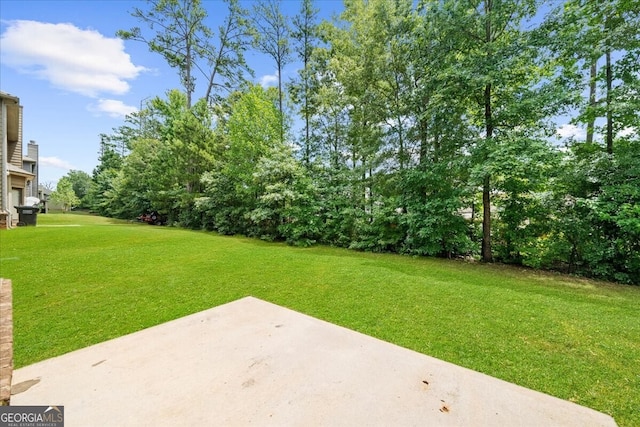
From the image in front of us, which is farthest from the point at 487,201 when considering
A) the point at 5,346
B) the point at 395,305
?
the point at 5,346

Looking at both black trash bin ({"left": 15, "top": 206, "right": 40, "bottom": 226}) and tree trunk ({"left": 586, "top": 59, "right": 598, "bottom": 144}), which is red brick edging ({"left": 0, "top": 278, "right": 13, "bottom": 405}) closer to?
tree trunk ({"left": 586, "top": 59, "right": 598, "bottom": 144})

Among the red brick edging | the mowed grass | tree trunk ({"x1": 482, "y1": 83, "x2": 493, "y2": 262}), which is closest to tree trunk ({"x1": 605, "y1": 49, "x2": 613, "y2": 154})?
tree trunk ({"x1": 482, "y1": 83, "x2": 493, "y2": 262})

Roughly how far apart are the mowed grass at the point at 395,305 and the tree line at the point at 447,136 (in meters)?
1.20

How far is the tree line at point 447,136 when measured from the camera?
219 inches

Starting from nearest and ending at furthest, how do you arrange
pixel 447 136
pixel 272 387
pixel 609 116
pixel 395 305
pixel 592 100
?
1. pixel 272 387
2. pixel 395 305
3. pixel 609 116
4. pixel 592 100
5. pixel 447 136

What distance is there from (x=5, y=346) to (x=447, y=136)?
8.35 m

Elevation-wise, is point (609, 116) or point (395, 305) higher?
point (609, 116)

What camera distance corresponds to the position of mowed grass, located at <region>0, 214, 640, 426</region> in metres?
2.33

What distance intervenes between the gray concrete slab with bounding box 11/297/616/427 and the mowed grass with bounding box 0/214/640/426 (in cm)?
41

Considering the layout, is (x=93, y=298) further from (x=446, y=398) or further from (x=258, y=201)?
(x=258, y=201)

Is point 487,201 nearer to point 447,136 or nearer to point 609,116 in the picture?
point 447,136

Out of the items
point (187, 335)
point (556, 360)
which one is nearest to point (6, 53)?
point (187, 335)

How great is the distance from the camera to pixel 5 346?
4.17 ft

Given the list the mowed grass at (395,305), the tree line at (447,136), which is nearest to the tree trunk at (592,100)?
the tree line at (447,136)
